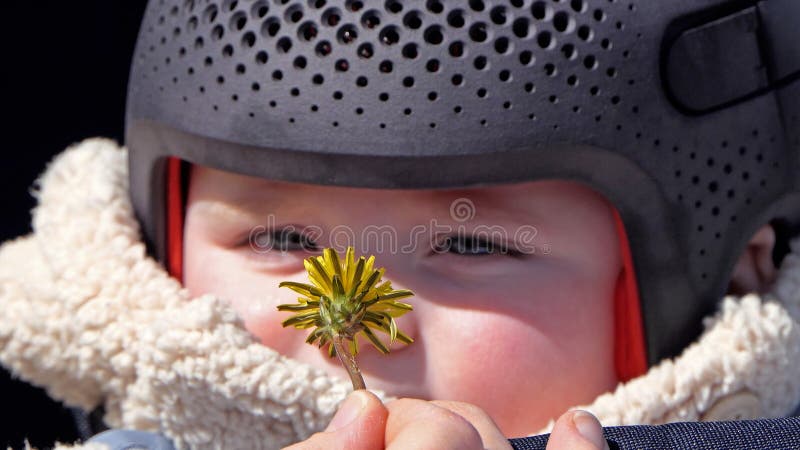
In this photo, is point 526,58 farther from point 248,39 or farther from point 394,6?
point 248,39

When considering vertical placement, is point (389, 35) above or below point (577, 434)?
above

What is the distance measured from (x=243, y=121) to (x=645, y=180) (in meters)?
0.42

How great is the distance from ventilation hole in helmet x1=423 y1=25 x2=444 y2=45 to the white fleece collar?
350 mm

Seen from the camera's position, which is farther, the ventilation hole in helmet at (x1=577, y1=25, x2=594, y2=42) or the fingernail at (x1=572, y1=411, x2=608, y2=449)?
the ventilation hole in helmet at (x1=577, y1=25, x2=594, y2=42)

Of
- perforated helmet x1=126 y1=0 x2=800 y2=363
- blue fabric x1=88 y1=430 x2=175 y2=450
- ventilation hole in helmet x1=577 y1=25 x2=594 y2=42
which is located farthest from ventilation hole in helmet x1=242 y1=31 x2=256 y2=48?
blue fabric x1=88 y1=430 x2=175 y2=450

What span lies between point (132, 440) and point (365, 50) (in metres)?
0.49

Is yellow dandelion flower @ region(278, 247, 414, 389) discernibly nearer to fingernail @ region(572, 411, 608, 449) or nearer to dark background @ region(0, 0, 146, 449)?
fingernail @ region(572, 411, 608, 449)

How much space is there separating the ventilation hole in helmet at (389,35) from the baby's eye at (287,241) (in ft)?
0.75

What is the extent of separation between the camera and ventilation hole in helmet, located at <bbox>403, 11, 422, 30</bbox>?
106 centimetres

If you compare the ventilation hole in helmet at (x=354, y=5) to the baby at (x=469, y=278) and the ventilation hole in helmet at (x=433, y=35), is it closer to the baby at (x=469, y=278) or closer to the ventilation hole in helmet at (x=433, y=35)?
the ventilation hole in helmet at (x=433, y=35)

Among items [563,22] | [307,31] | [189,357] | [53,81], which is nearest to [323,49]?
[307,31]

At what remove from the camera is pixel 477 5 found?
3.52 ft

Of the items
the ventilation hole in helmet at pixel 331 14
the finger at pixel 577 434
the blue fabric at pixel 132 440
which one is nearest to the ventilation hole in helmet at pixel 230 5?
the ventilation hole in helmet at pixel 331 14

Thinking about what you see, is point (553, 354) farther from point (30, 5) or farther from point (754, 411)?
point (30, 5)
